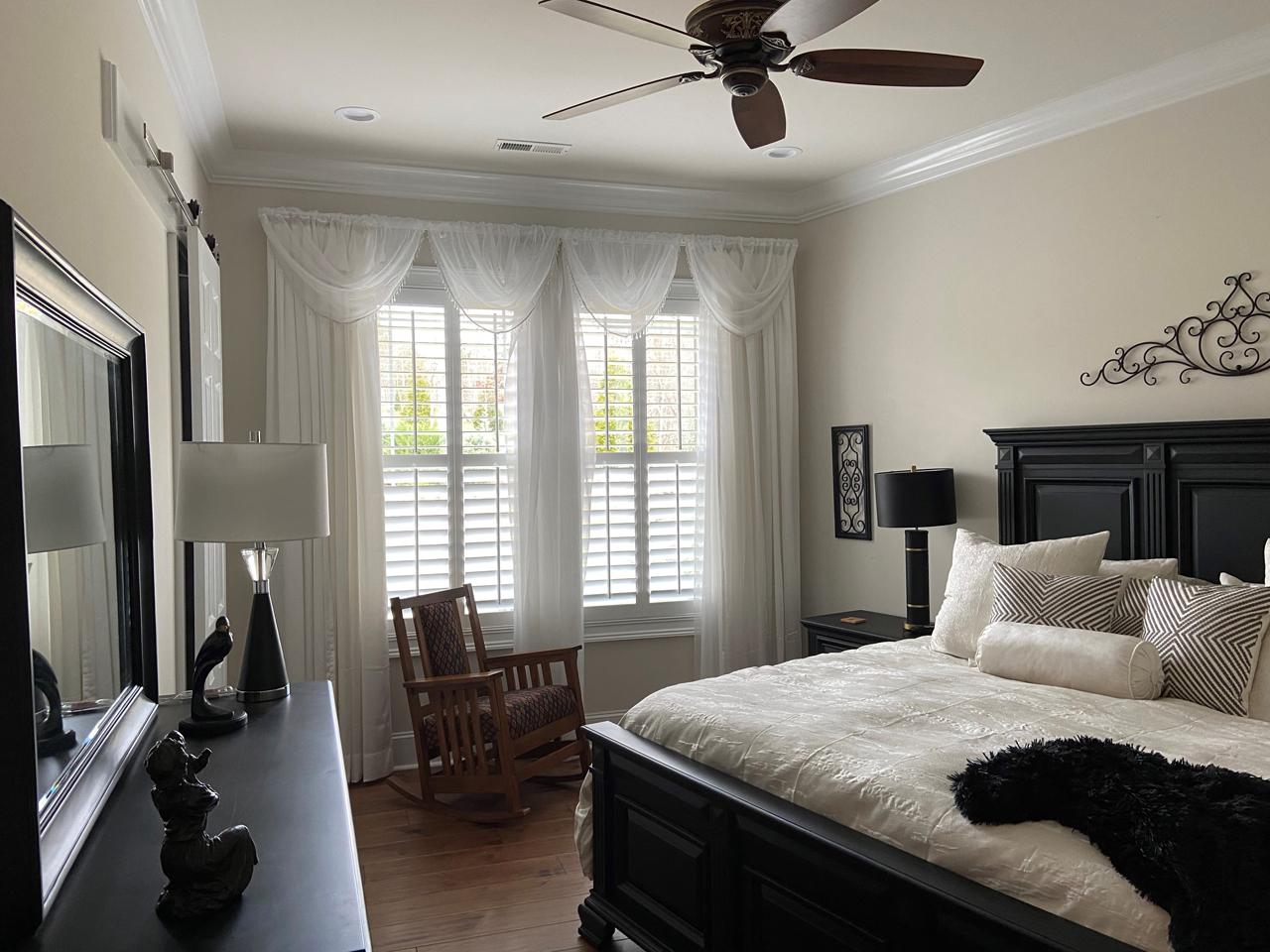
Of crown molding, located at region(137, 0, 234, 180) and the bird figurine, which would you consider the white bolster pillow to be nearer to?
the bird figurine

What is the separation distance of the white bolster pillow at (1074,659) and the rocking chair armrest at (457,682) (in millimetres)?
1828

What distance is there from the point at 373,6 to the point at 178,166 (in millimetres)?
969

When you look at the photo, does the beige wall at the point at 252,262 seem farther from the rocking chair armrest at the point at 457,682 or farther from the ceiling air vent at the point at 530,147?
the rocking chair armrest at the point at 457,682

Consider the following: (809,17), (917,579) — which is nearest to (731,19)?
(809,17)

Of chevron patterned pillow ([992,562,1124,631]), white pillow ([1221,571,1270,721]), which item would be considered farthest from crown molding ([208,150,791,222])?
white pillow ([1221,571,1270,721])

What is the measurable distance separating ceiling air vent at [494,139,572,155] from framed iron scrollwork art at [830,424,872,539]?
6.68ft

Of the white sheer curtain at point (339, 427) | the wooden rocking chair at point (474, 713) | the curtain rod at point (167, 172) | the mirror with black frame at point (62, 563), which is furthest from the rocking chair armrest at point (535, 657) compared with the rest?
the mirror with black frame at point (62, 563)

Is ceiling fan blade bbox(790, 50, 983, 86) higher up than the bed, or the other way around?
ceiling fan blade bbox(790, 50, 983, 86)

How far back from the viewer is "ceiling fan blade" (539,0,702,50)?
2.40 m

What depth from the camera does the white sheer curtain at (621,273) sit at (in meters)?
5.08

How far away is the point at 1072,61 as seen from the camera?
361 centimetres

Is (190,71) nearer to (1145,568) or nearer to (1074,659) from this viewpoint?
(1074,659)

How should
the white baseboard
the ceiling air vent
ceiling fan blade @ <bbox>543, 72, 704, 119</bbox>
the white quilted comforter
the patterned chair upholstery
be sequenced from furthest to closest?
1. the white baseboard
2. the ceiling air vent
3. the patterned chair upholstery
4. ceiling fan blade @ <bbox>543, 72, 704, 119</bbox>
5. the white quilted comforter

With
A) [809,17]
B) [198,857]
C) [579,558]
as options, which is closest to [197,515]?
[198,857]
